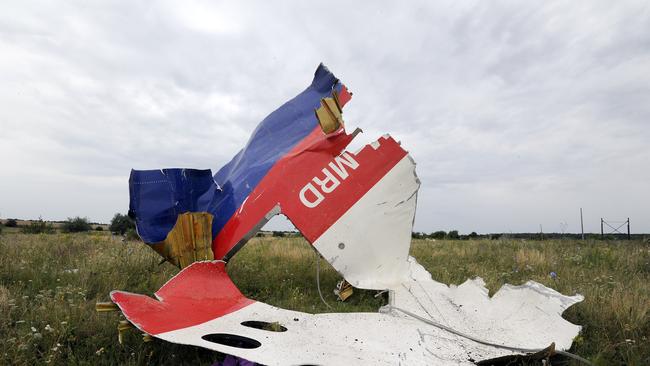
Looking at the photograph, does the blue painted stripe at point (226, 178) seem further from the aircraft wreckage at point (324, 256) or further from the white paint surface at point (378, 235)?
the white paint surface at point (378, 235)

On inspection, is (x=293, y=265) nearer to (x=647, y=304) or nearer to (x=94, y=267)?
(x=94, y=267)

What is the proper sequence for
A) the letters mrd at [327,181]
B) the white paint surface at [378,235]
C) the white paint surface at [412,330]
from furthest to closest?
1. the letters mrd at [327,181]
2. the white paint surface at [378,235]
3. the white paint surface at [412,330]

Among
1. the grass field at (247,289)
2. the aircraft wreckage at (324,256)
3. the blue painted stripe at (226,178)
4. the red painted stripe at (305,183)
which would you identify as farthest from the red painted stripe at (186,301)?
the blue painted stripe at (226,178)

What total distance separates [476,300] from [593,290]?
4.51 ft

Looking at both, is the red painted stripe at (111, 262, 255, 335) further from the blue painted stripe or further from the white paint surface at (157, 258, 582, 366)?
the blue painted stripe

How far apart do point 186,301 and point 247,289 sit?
133 centimetres

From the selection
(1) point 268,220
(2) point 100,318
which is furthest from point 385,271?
(2) point 100,318

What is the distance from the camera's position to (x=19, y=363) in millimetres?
2277

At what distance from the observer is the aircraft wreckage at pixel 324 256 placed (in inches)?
98.7

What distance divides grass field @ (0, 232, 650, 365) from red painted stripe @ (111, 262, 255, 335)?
166 mm

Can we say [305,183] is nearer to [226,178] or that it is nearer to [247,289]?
[226,178]

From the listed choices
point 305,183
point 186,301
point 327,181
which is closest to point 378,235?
point 327,181

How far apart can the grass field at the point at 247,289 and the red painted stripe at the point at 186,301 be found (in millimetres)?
166

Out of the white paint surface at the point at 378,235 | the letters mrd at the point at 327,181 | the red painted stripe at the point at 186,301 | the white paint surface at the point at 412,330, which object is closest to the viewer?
the white paint surface at the point at 412,330
